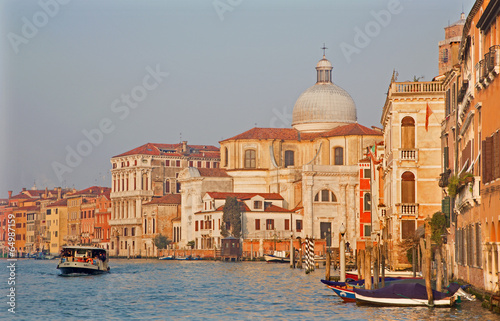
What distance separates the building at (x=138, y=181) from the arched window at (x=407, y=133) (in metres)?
58.9

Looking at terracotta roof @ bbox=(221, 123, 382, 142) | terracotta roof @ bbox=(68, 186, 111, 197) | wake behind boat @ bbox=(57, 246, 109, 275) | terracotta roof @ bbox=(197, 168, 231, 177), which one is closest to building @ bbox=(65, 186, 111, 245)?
terracotta roof @ bbox=(68, 186, 111, 197)

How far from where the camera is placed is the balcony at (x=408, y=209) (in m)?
40.4

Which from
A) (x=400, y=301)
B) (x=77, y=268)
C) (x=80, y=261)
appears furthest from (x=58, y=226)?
(x=400, y=301)

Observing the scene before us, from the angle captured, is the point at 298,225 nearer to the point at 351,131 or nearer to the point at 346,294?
the point at 351,131

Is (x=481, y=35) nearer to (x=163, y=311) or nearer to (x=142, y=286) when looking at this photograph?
(x=163, y=311)

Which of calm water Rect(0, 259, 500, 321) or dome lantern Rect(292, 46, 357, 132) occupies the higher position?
dome lantern Rect(292, 46, 357, 132)

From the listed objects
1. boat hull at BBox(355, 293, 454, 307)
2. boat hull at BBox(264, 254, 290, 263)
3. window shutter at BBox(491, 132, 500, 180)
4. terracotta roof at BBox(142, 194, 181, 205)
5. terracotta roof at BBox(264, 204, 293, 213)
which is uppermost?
terracotta roof at BBox(142, 194, 181, 205)

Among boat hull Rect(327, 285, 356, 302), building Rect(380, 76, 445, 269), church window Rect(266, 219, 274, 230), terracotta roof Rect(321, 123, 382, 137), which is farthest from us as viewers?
terracotta roof Rect(321, 123, 382, 137)

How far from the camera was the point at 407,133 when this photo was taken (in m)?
41.1

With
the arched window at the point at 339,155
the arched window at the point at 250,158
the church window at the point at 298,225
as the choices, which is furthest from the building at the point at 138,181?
the church window at the point at 298,225

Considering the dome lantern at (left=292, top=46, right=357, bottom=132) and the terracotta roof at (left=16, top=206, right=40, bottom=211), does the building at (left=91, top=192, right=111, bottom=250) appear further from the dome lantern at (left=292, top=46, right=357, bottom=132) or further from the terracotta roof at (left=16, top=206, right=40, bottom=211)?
the dome lantern at (left=292, top=46, right=357, bottom=132)

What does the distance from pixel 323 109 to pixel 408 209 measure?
47776mm

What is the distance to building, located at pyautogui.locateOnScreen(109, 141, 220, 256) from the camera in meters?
99.4

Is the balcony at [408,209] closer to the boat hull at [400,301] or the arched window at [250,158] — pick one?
the boat hull at [400,301]
